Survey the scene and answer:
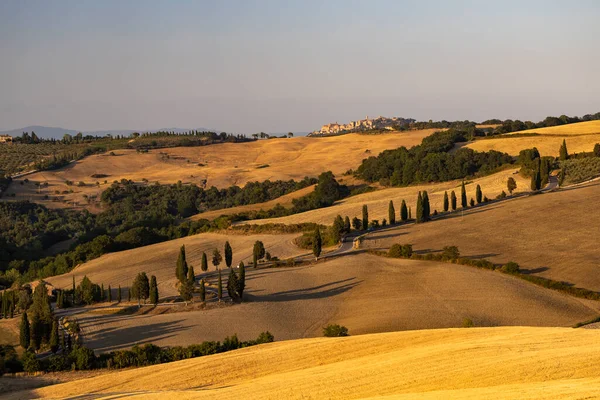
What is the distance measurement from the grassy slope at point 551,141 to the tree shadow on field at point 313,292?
63711 millimetres

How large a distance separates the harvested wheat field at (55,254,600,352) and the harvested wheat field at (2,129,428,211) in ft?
252

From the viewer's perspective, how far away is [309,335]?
1816 inches

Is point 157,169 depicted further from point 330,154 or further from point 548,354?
point 548,354

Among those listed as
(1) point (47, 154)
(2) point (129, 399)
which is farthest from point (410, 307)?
(1) point (47, 154)

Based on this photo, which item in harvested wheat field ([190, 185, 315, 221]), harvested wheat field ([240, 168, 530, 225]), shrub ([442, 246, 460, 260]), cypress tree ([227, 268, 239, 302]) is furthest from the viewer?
harvested wheat field ([190, 185, 315, 221])

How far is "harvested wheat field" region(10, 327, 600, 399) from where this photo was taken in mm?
24672

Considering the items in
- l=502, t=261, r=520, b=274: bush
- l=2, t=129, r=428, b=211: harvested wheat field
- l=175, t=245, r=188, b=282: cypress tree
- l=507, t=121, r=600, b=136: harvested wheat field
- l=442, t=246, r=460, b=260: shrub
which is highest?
l=507, t=121, r=600, b=136: harvested wheat field

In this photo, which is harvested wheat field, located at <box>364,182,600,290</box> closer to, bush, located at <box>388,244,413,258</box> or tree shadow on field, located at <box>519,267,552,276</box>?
tree shadow on field, located at <box>519,267,552,276</box>

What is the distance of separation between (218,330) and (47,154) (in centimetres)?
13443

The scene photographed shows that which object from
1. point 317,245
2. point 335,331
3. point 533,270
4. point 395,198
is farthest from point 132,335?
point 395,198

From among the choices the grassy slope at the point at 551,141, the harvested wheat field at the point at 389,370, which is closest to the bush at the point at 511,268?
the harvested wheat field at the point at 389,370

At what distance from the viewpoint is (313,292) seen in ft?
183

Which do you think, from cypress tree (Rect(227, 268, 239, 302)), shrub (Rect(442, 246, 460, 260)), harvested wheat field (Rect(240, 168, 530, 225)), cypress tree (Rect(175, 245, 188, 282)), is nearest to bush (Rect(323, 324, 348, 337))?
cypress tree (Rect(227, 268, 239, 302))

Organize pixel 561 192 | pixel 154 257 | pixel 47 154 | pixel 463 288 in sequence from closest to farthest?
1. pixel 463 288
2. pixel 154 257
3. pixel 561 192
4. pixel 47 154
